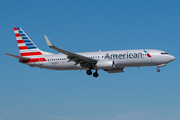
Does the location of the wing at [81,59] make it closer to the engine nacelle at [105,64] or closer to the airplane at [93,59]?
the airplane at [93,59]

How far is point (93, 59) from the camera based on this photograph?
5019 centimetres

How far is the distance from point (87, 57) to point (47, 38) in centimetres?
915

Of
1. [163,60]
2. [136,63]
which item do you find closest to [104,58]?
[136,63]

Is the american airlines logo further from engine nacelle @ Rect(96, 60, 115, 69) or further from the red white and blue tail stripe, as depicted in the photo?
the red white and blue tail stripe

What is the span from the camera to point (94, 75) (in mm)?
54312

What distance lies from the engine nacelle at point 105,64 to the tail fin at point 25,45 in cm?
1238

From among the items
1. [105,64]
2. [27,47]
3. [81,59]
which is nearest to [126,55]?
[105,64]

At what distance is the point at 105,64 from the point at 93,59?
7.53 feet

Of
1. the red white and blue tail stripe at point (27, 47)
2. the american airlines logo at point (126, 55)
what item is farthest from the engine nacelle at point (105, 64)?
the red white and blue tail stripe at point (27, 47)

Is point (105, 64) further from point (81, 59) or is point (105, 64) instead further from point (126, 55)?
point (81, 59)

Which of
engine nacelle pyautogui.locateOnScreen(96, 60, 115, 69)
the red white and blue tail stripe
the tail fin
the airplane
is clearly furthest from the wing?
the tail fin

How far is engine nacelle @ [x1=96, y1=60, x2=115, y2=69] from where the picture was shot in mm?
49375

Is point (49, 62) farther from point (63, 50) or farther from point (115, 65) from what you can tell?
point (115, 65)

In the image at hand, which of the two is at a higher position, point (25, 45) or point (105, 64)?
point (25, 45)
